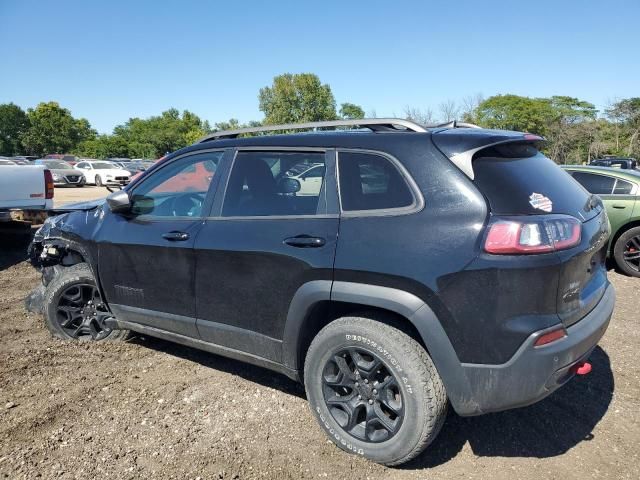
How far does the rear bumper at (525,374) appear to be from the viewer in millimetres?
2174

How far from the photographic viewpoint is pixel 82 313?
4.25 metres

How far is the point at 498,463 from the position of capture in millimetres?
2646

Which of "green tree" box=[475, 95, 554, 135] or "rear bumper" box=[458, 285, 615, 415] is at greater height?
"green tree" box=[475, 95, 554, 135]

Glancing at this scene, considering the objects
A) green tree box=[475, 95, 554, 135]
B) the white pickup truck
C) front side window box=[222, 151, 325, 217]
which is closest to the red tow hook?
front side window box=[222, 151, 325, 217]

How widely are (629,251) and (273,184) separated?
601 cm

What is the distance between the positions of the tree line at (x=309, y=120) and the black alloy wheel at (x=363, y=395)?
38.1 meters

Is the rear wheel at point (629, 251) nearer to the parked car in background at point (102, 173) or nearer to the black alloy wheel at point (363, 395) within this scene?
the black alloy wheel at point (363, 395)

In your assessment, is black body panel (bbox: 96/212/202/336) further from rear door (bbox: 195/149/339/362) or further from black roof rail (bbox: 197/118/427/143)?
black roof rail (bbox: 197/118/427/143)

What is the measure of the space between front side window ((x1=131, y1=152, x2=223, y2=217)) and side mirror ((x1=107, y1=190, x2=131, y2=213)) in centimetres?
9

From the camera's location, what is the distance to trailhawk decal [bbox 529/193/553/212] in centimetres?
232

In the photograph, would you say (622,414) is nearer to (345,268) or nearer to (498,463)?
(498,463)

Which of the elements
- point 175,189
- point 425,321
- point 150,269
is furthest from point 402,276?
point 175,189

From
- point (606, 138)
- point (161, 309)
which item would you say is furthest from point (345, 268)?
point (606, 138)

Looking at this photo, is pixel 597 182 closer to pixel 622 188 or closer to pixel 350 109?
pixel 622 188
